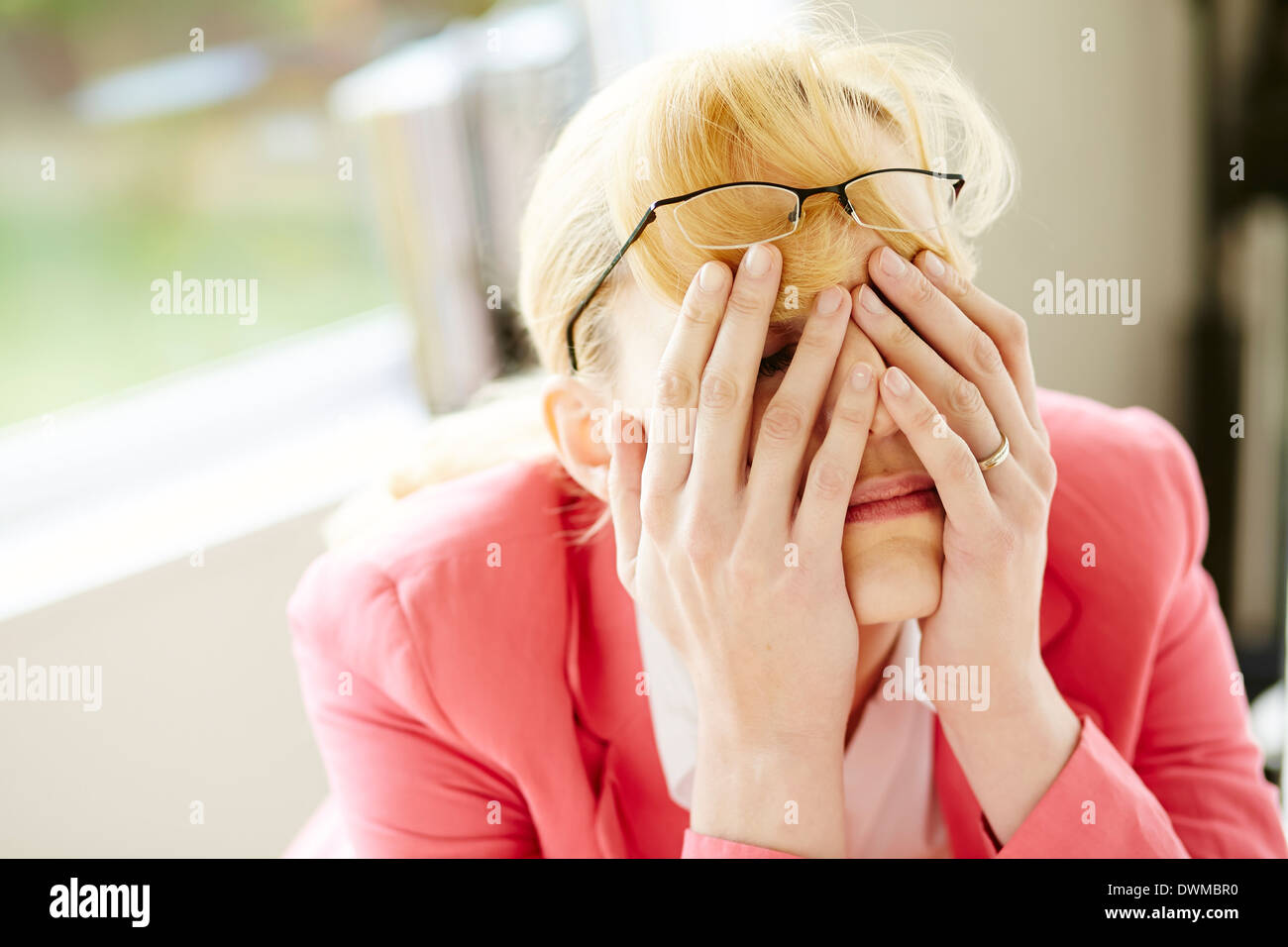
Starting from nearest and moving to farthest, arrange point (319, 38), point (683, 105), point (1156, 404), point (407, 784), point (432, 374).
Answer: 1. point (683, 105)
2. point (407, 784)
3. point (1156, 404)
4. point (319, 38)
5. point (432, 374)

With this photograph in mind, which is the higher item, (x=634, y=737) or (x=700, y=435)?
(x=700, y=435)

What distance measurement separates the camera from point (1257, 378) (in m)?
1.05

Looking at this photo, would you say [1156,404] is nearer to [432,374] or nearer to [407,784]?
[407,784]

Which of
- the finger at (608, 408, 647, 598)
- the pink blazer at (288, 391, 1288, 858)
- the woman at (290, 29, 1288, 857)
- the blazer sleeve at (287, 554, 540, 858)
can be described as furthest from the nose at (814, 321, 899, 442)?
the blazer sleeve at (287, 554, 540, 858)

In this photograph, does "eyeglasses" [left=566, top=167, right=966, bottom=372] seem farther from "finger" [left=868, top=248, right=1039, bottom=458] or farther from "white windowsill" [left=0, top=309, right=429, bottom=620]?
"white windowsill" [left=0, top=309, right=429, bottom=620]

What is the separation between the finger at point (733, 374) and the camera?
623 mm

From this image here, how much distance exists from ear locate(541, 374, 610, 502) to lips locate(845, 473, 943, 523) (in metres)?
0.21

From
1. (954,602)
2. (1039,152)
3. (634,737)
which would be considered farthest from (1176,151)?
(634,737)

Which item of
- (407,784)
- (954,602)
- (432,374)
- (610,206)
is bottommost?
(407,784)

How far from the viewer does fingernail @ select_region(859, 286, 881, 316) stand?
2.09 feet

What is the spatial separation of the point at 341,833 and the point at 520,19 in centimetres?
98

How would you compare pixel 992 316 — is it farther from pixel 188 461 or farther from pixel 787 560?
pixel 188 461

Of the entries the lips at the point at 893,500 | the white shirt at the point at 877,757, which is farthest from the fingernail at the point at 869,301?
the white shirt at the point at 877,757

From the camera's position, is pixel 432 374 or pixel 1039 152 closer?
pixel 1039 152
